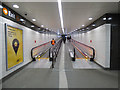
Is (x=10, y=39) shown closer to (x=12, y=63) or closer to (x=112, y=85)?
(x=12, y=63)

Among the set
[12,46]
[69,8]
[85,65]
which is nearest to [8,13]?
[12,46]

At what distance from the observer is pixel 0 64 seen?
243cm

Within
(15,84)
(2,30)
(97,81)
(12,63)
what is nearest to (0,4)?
(2,30)

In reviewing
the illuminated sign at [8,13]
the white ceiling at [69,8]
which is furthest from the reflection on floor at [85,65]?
the illuminated sign at [8,13]

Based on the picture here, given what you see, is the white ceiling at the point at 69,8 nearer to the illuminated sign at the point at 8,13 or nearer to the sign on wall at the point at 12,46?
the illuminated sign at the point at 8,13

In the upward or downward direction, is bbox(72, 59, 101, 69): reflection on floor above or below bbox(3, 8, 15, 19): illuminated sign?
below

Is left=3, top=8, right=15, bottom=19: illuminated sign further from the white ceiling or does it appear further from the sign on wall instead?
the sign on wall

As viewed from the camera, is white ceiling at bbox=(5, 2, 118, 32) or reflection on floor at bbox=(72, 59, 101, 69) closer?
white ceiling at bbox=(5, 2, 118, 32)

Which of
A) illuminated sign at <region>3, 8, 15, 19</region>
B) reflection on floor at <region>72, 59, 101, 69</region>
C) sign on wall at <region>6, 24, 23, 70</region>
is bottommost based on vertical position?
reflection on floor at <region>72, 59, 101, 69</region>

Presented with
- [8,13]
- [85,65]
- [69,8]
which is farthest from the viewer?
[85,65]

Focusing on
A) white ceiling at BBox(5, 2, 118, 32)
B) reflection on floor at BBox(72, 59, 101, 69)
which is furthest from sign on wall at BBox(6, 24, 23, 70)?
reflection on floor at BBox(72, 59, 101, 69)

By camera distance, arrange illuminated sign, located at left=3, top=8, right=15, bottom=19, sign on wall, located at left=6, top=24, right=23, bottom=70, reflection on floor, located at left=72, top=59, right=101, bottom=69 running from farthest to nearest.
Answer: reflection on floor, located at left=72, top=59, right=101, bottom=69, sign on wall, located at left=6, top=24, right=23, bottom=70, illuminated sign, located at left=3, top=8, right=15, bottom=19

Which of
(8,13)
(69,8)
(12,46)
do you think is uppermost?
(69,8)

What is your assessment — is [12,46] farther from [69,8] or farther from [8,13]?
[69,8]
